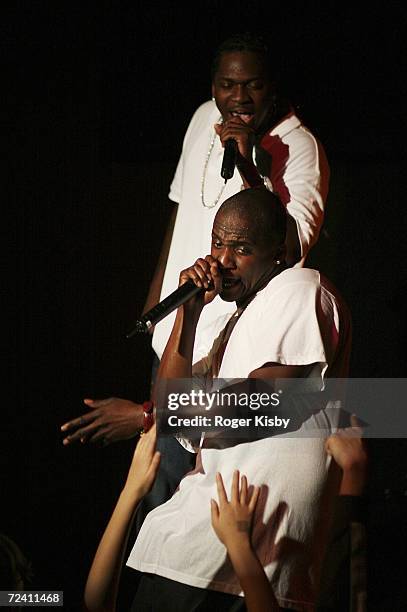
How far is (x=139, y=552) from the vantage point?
85.4 inches

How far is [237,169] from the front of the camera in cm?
239

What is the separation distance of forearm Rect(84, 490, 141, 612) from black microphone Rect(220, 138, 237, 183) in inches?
30.1

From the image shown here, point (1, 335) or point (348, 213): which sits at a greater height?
point (348, 213)

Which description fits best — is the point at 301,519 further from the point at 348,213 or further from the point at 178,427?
the point at 348,213

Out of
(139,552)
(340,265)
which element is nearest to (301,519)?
(139,552)

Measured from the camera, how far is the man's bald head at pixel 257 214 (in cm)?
215

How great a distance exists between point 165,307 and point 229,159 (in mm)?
446

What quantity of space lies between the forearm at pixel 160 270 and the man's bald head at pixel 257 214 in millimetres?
492

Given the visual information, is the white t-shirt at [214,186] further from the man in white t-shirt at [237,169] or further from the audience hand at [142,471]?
the audience hand at [142,471]

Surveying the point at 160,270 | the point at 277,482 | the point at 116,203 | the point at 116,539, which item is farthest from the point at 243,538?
the point at 116,203

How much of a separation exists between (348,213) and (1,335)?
0.99 meters

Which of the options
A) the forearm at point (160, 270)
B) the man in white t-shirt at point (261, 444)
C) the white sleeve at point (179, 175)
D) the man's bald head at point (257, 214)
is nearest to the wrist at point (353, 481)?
the man in white t-shirt at point (261, 444)

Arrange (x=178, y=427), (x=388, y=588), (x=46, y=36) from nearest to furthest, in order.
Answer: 1. (x=178, y=427)
2. (x=388, y=588)
3. (x=46, y=36)

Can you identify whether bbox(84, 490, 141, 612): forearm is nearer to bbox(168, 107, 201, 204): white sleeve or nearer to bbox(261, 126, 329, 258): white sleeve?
bbox(261, 126, 329, 258): white sleeve
